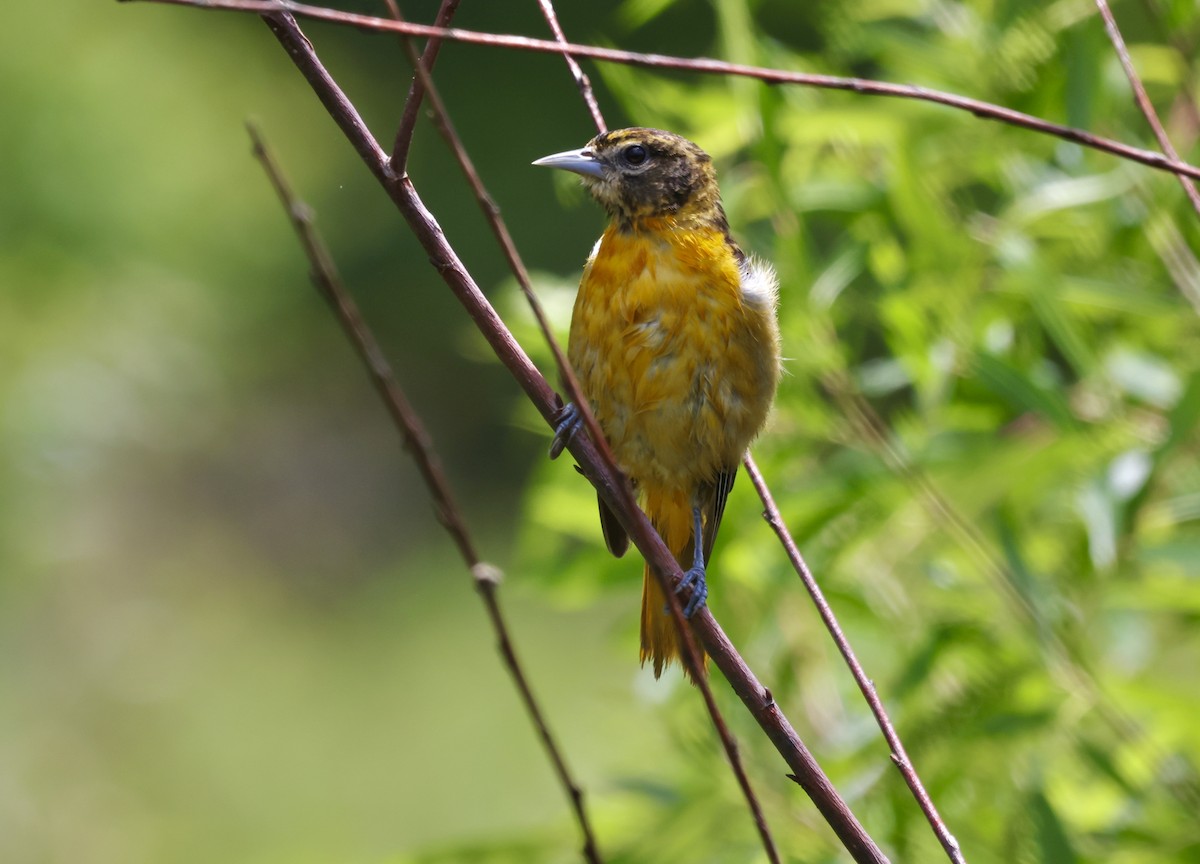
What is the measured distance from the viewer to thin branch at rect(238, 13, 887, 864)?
4.30 ft

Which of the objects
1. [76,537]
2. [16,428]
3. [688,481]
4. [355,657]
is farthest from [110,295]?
[688,481]

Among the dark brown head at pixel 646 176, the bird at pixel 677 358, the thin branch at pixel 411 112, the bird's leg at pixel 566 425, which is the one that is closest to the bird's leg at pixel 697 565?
the bird at pixel 677 358

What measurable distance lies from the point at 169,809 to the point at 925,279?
7154 millimetres

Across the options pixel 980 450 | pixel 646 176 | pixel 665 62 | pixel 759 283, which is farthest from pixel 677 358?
pixel 665 62

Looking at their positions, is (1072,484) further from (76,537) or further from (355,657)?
(76,537)

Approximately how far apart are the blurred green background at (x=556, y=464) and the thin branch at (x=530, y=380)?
779 mm

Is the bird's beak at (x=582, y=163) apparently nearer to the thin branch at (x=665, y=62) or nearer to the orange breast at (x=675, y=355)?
the orange breast at (x=675, y=355)

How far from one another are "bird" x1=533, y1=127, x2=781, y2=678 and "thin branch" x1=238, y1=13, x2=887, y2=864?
3.05 ft

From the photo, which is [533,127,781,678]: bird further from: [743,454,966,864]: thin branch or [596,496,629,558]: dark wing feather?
[743,454,966,864]: thin branch

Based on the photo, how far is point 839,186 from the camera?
265 centimetres

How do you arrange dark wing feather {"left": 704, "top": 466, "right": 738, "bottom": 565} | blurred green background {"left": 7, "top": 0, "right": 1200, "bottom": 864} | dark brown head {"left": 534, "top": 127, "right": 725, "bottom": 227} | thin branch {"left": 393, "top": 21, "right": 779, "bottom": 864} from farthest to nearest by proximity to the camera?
dark brown head {"left": 534, "top": 127, "right": 725, "bottom": 227} < dark wing feather {"left": 704, "top": 466, "right": 738, "bottom": 565} < blurred green background {"left": 7, "top": 0, "right": 1200, "bottom": 864} < thin branch {"left": 393, "top": 21, "right": 779, "bottom": 864}

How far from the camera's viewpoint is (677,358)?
2.47 m

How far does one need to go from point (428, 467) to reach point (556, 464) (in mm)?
1291

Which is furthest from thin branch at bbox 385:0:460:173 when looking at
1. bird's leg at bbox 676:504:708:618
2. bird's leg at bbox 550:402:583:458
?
bird's leg at bbox 676:504:708:618
